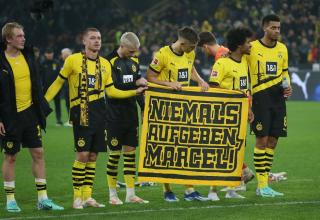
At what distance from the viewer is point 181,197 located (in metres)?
13.5

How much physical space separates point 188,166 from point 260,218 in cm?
194

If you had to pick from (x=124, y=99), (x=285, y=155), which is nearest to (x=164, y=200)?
(x=124, y=99)

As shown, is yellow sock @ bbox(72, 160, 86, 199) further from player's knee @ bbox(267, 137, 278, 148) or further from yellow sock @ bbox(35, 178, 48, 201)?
player's knee @ bbox(267, 137, 278, 148)

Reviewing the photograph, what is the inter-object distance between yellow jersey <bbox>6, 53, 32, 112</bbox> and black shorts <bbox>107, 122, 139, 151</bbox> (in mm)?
1472

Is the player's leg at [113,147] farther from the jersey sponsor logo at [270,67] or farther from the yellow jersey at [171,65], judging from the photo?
the jersey sponsor logo at [270,67]

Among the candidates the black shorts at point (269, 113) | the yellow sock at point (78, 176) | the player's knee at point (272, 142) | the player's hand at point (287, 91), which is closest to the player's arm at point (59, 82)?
the yellow sock at point (78, 176)

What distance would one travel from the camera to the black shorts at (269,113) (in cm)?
1354

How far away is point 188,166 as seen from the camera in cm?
1289

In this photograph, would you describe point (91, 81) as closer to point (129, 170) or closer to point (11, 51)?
point (11, 51)

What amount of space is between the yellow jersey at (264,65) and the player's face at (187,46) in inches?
41.1

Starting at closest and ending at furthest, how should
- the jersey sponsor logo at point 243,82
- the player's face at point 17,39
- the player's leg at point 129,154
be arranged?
the player's face at point 17,39, the player's leg at point 129,154, the jersey sponsor logo at point 243,82

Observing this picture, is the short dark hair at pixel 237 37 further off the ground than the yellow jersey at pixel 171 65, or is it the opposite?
the short dark hair at pixel 237 37

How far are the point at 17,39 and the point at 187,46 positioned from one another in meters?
2.35

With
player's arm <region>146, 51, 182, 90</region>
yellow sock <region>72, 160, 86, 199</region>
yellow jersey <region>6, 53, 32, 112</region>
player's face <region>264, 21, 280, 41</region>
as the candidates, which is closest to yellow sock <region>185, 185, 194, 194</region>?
player's arm <region>146, 51, 182, 90</region>
